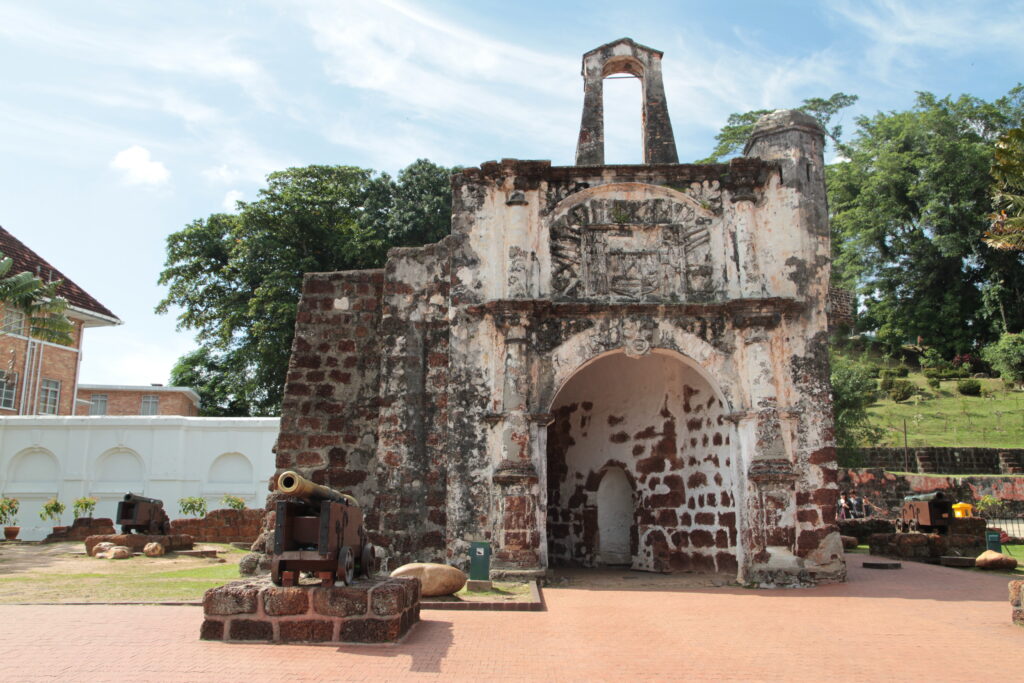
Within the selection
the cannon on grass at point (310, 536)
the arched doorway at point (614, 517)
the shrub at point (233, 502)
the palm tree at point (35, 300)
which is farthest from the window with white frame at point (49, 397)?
the cannon on grass at point (310, 536)

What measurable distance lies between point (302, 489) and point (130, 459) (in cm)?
2154

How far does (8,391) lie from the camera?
26.9m

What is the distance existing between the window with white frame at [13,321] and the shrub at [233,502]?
31.3ft

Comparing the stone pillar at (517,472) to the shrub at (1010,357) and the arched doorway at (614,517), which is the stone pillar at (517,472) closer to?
the arched doorway at (614,517)

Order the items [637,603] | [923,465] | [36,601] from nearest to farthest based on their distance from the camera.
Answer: [36,601], [637,603], [923,465]

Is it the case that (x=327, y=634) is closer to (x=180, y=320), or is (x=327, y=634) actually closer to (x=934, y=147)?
(x=180, y=320)

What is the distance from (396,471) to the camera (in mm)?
11227

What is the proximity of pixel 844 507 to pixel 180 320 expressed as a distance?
23720mm

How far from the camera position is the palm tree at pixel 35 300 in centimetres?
2077

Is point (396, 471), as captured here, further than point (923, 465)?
No

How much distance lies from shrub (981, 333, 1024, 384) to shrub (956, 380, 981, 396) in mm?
1322

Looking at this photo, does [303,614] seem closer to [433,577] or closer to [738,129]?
[433,577]

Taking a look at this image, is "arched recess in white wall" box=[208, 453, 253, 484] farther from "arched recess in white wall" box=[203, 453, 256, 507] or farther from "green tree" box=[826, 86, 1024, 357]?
"green tree" box=[826, 86, 1024, 357]

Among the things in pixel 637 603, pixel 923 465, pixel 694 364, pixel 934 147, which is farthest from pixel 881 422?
pixel 637 603
